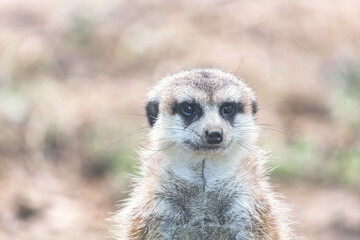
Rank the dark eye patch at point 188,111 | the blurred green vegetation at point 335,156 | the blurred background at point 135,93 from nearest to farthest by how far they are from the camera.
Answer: the dark eye patch at point 188,111, the blurred background at point 135,93, the blurred green vegetation at point 335,156

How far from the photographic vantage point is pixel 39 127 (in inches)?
252

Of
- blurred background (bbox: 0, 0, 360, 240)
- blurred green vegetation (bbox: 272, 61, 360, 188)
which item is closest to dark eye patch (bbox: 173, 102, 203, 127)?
blurred background (bbox: 0, 0, 360, 240)

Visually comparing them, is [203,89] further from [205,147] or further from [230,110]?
[205,147]

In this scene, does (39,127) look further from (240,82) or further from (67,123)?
(240,82)

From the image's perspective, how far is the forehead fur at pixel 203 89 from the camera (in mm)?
3639

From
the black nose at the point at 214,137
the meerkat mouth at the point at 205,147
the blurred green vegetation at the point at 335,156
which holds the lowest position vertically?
the blurred green vegetation at the point at 335,156

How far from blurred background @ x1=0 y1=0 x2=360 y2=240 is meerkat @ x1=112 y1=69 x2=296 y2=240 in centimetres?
174

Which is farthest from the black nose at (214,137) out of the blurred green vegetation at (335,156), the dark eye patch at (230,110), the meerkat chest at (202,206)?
the blurred green vegetation at (335,156)

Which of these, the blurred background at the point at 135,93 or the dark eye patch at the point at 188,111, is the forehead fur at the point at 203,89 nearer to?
the dark eye patch at the point at 188,111

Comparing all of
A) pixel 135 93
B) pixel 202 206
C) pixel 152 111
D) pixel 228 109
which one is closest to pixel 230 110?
pixel 228 109

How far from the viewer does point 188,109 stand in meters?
3.67

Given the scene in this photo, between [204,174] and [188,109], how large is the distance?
1.27ft

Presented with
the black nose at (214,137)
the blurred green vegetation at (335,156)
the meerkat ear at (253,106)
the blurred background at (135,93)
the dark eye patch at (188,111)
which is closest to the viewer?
the black nose at (214,137)

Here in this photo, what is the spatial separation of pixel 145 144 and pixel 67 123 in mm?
2727
